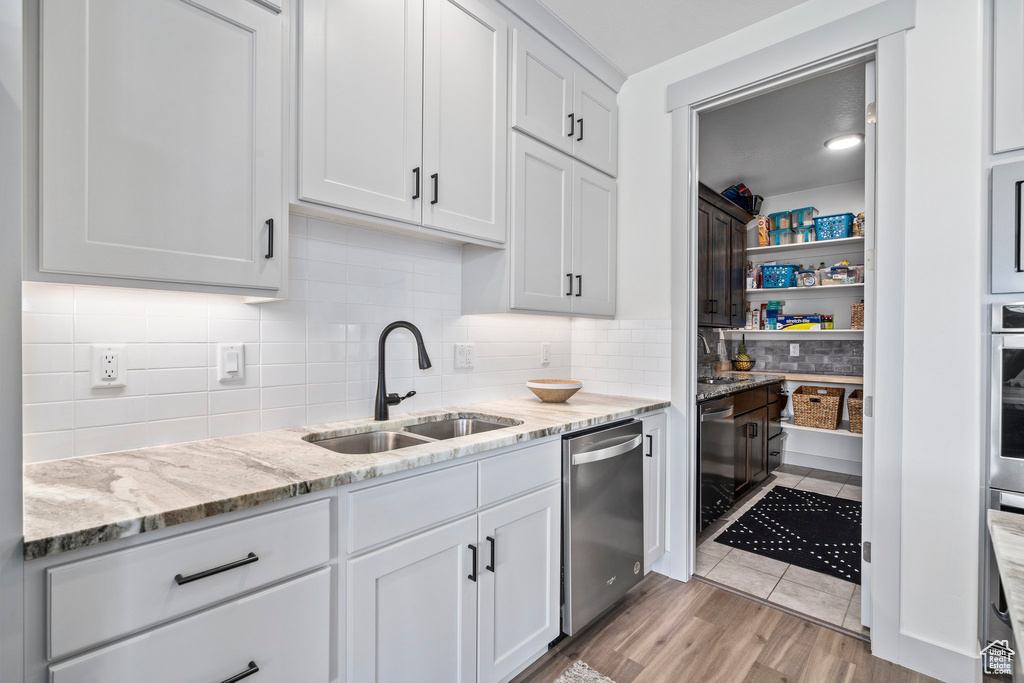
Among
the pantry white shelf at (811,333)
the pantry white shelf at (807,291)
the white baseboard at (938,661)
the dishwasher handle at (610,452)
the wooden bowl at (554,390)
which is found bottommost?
the white baseboard at (938,661)

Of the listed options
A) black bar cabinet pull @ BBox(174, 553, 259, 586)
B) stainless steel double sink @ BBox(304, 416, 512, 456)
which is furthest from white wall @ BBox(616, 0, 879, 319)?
black bar cabinet pull @ BBox(174, 553, 259, 586)

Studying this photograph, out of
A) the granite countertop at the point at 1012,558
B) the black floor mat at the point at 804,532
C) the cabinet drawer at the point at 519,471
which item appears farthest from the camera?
the black floor mat at the point at 804,532

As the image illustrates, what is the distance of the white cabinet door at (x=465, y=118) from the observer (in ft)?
5.81

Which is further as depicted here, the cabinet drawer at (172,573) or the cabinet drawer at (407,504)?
the cabinet drawer at (407,504)

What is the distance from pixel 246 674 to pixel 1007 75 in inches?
110

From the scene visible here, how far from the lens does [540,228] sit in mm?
2236

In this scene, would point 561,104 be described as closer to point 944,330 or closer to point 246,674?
point 944,330

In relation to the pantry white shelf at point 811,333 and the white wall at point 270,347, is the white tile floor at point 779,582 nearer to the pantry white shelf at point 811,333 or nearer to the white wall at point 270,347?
the white wall at point 270,347

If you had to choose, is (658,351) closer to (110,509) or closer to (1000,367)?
(1000,367)

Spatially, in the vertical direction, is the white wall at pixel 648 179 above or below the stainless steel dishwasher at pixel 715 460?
above

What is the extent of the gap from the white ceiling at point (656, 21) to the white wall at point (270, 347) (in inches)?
47.6

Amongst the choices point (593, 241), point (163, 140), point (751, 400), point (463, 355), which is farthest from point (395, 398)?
point (751, 400)

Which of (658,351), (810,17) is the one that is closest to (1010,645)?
(658,351)

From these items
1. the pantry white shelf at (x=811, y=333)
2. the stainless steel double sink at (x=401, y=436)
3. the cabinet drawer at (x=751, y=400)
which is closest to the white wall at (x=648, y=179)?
the stainless steel double sink at (x=401, y=436)
